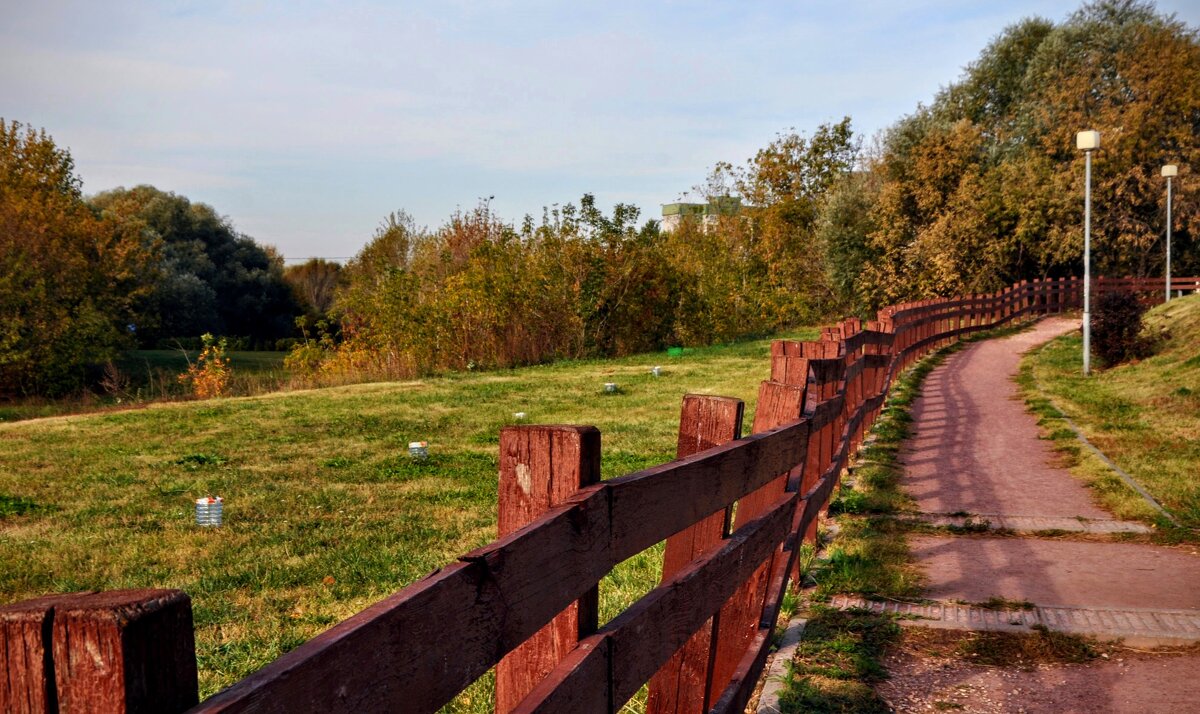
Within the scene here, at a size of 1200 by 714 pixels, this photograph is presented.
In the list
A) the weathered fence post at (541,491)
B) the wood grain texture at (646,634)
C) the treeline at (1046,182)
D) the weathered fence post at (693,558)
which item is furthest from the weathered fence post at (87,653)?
the treeline at (1046,182)

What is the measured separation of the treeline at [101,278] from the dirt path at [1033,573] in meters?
20.8

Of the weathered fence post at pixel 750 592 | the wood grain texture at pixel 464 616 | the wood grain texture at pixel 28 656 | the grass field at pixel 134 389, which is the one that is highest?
the wood grain texture at pixel 28 656

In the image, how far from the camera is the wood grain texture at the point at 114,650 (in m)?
0.87

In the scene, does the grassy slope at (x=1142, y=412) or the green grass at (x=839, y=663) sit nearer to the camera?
the green grass at (x=839, y=663)

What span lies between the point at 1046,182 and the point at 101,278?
33.6 meters

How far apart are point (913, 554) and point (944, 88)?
42402mm

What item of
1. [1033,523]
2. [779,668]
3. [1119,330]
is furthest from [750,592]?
[1119,330]

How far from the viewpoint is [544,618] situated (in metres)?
1.69

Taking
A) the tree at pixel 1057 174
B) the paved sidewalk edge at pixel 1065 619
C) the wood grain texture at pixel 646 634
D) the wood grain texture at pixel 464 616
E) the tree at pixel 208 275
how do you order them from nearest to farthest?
1. the wood grain texture at pixel 464 616
2. the wood grain texture at pixel 646 634
3. the paved sidewalk edge at pixel 1065 619
4. the tree at pixel 1057 174
5. the tree at pixel 208 275

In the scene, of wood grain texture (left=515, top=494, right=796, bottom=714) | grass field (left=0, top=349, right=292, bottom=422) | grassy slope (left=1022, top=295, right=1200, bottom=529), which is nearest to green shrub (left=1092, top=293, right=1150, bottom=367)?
grassy slope (left=1022, top=295, right=1200, bottom=529)

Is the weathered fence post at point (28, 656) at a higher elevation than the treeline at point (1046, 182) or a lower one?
lower

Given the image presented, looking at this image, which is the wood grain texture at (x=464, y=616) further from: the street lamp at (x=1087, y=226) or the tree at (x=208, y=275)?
the tree at (x=208, y=275)

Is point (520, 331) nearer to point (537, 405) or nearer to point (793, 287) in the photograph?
point (537, 405)

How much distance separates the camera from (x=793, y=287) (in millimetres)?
43531
